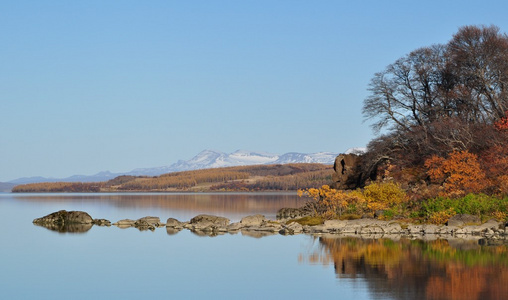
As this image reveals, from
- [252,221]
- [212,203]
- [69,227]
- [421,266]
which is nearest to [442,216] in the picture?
[252,221]

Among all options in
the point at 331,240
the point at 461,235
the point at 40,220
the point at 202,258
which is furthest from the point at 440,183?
the point at 40,220

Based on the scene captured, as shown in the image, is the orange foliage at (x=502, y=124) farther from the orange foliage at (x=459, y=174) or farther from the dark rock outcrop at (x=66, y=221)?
the dark rock outcrop at (x=66, y=221)

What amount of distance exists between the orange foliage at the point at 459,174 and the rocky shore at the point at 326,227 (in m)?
4.22

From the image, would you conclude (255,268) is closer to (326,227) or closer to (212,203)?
(326,227)

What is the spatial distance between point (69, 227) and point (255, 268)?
24086 millimetres

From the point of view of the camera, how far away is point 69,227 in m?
44.5

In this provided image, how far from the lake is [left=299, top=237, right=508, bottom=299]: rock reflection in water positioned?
3cm

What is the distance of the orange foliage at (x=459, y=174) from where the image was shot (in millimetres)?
39219

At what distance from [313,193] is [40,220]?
21.6m

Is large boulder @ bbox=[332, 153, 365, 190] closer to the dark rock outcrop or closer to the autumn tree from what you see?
the autumn tree

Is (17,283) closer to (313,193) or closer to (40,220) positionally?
(313,193)

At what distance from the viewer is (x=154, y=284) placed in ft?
67.7

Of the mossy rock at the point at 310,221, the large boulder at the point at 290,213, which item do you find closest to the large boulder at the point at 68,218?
the large boulder at the point at 290,213

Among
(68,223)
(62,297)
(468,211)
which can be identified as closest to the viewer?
(62,297)
